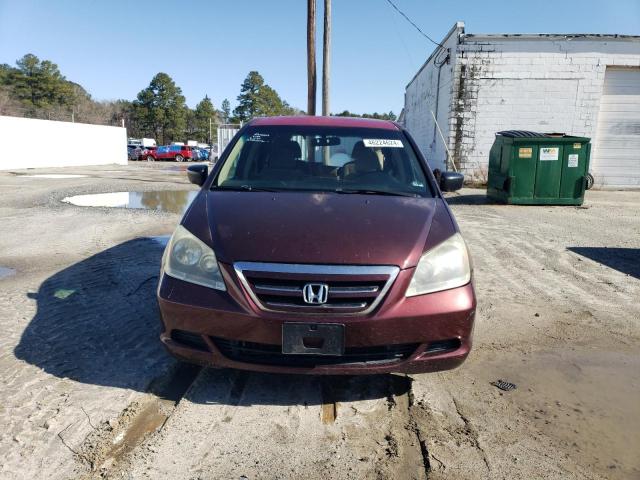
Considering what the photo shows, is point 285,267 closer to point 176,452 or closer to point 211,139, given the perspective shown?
point 176,452

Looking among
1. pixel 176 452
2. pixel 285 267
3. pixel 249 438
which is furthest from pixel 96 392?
pixel 285 267

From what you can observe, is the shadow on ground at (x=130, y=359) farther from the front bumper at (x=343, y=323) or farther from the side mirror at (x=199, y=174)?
the side mirror at (x=199, y=174)

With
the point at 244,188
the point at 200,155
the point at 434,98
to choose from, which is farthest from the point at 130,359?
the point at 200,155

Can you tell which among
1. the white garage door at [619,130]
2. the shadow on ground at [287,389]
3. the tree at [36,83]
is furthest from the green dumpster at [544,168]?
the tree at [36,83]

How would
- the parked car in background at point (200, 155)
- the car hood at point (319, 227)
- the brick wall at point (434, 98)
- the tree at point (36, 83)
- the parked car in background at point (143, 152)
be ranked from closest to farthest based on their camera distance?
1. the car hood at point (319, 227)
2. the brick wall at point (434, 98)
3. the parked car in background at point (143, 152)
4. the parked car in background at point (200, 155)
5. the tree at point (36, 83)

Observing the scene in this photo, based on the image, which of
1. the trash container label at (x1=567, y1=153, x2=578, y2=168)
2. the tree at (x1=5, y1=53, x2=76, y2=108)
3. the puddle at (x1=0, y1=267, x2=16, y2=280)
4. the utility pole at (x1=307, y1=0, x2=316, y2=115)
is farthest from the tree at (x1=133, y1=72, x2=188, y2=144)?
the puddle at (x1=0, y1=267, x2=16, y2=280)

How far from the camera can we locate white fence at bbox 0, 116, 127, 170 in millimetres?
25062

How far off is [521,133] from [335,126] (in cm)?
931

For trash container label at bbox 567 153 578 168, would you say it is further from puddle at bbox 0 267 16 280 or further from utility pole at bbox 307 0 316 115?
puddle at bbox 0 267 16 280

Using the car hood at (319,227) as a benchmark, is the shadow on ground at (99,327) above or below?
below

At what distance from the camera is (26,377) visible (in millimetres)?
2910

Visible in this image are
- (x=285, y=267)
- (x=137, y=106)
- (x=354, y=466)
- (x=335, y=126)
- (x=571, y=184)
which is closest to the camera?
(x=354, y=466)

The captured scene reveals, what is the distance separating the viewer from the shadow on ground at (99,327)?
304cm

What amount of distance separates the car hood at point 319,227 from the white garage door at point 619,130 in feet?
50.3
